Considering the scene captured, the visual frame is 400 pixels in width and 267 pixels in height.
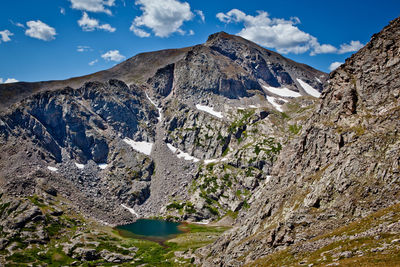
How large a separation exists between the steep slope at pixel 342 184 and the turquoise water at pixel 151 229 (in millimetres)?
48195

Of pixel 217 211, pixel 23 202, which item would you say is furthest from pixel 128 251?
pixel 217 211

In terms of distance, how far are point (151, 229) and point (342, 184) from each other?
107817 millimetres

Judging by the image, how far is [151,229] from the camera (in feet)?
484

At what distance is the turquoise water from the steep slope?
48.2 meters

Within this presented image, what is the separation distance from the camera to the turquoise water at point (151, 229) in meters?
134

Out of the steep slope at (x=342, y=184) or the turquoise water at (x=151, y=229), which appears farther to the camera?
the turquoise water at (x=151, y=229)

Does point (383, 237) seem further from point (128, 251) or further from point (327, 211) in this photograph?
point (128, 251)

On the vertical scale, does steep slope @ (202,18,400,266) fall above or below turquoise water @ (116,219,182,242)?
above

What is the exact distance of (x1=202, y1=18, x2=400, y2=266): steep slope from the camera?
47.2m

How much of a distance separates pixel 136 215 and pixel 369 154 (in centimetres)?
14748

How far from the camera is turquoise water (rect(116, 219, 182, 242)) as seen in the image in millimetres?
134000

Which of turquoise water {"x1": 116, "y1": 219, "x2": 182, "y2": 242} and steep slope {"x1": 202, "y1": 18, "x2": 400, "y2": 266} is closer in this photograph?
steep slope {"x1": 202, "y1": 18, "x2": 400, "y2": 266}

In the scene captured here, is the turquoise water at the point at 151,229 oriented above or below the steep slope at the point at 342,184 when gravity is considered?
below

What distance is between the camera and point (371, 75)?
267ft
